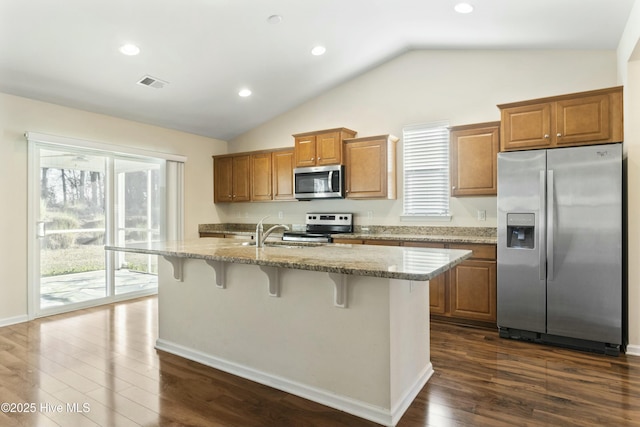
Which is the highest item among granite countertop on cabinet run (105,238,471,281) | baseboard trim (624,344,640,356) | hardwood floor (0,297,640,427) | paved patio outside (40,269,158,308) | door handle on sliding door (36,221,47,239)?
door handle on sliding door (36,221,47,239)

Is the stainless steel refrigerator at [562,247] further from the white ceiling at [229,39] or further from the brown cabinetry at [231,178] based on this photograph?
the brown cabinetry at [231,178]

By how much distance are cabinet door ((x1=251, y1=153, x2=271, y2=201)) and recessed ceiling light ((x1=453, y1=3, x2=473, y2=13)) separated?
10.8ft

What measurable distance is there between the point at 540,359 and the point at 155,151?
5255 millimetres

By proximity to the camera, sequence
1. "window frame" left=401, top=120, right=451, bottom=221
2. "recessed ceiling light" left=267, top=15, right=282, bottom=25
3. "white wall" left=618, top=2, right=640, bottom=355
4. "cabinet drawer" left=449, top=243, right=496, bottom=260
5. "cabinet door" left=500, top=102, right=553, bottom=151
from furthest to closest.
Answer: "window frame" left=401, top=120, right=451, bottom=221
"cabinet drawer" left=449, top=243, right=496, bottom=260
"recessed ceiling light" left=267, top=15, right=282, bottom=25
"cabinet door" left=500, top=102, right=553, bottom=151
"white wall" left=618, top=2, right=640, bottom=355

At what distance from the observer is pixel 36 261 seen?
4219mm

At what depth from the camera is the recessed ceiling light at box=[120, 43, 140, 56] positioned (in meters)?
3.57

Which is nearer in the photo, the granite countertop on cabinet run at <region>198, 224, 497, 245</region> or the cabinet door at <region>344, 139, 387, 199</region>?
the granite countertop on cabinet run at <region>198, 224, 497, 245</region>

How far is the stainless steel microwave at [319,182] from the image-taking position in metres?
4.91

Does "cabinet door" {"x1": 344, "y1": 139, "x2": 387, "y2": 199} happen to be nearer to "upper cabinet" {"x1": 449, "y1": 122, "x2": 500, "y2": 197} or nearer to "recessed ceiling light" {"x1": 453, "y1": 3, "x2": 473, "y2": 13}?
"upper cabinet" {"x1": 449, "y1": 122, "x2": 500, "y2": 197}

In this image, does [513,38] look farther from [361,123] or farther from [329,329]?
[329,329]

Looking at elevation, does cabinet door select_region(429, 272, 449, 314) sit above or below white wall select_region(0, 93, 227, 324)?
below

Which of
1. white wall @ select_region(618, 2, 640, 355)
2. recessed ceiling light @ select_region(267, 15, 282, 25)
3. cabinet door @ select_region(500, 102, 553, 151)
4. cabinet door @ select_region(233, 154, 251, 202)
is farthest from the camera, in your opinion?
cabinet door @ select_region(233, 154, 251, 202)

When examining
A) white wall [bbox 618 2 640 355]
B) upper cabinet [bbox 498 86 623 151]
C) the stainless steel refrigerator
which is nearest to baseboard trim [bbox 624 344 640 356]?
white wall [bbox 618 2 640 355]

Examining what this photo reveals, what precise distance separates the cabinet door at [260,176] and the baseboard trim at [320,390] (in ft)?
10.1
